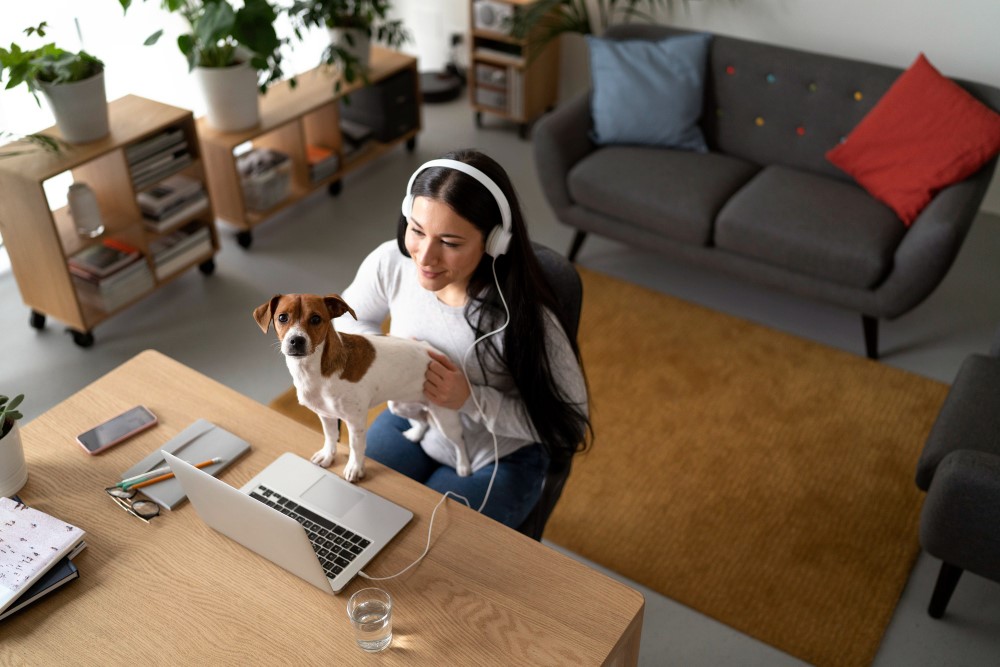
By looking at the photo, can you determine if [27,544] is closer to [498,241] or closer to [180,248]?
[498,241]

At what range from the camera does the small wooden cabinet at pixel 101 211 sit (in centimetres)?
294

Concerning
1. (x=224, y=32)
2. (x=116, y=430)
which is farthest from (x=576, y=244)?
(x=116, y=430)

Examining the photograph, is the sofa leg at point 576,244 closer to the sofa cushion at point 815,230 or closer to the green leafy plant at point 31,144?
the sofa cushion at point 815,230

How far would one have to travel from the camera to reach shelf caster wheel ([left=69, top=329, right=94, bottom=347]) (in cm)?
319

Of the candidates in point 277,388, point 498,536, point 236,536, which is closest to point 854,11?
point 277,388

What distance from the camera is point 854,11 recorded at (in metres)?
3.77

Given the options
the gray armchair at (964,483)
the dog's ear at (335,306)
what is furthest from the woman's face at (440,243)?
the gray armchair at (964,483)

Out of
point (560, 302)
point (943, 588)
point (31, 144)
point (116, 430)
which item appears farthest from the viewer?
point (31, 144)

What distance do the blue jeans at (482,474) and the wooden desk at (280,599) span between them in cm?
24

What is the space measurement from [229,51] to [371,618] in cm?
266

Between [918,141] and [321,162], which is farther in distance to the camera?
[321,162]

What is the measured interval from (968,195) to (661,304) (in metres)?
1.09

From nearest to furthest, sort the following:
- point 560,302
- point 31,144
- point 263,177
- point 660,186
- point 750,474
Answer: point 560,302, point 750,474, point 31,144, point 660,186, point 263,177

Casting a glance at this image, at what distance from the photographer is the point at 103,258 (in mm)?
3266
